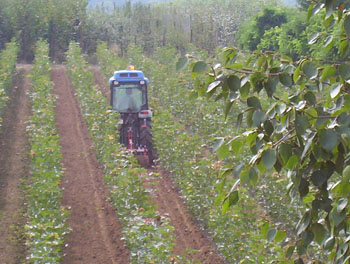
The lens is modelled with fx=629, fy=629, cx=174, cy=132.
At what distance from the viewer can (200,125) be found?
52.6 feet

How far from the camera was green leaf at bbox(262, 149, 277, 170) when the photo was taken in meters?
2.53

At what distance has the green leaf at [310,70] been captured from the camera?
9.25 ft

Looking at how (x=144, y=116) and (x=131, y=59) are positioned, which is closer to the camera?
(x=144, y=116)

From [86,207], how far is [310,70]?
888 cm

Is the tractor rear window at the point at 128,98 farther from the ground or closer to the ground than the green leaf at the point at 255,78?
closer to the ground

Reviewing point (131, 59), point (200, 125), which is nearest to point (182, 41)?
point (131, 59)

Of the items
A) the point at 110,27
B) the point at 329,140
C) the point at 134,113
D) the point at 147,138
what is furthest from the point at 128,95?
the point at 110,27

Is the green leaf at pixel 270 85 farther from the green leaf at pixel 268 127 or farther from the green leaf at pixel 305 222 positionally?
the green leaf at pixel 305 222

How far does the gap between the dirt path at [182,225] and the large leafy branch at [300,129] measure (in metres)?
4.90

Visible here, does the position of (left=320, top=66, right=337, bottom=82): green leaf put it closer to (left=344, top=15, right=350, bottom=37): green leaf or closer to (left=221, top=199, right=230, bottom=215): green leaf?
(left=344, top=15, right=350, bottom=37): green leaf

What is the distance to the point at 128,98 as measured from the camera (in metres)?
14.2

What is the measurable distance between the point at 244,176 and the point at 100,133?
11514mm

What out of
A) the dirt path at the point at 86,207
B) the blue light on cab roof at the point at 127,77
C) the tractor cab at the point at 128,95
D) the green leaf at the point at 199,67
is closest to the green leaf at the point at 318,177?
the green leaf at the point at 199,67

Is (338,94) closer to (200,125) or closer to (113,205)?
(113,205)
